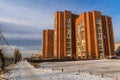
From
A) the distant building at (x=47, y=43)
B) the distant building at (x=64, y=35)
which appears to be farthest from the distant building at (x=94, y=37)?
the distant building at (x=47, y=43)

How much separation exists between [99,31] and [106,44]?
824cm

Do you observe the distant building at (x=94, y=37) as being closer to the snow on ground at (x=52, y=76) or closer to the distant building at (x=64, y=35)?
the distant building at (x=64, y=35)

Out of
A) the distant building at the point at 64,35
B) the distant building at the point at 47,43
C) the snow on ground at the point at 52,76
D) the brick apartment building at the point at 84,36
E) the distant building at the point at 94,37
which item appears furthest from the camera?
the distant building at the point at 47,43

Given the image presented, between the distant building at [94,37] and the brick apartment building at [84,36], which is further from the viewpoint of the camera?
the brick apartment building at [84,36]

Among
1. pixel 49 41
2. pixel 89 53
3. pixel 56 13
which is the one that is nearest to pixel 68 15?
pixel 56 13

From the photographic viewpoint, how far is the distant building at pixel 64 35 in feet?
272

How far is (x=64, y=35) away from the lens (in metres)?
84.9

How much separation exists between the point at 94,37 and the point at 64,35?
1763 cm

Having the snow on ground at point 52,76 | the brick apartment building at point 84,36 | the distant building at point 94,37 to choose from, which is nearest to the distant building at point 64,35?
the brick apartment building at point 84,36

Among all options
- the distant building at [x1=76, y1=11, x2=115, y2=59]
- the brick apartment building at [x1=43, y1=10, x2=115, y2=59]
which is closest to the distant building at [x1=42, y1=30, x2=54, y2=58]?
the brick apartment building at [x1=43, y1=10, x2=115, y2=59]

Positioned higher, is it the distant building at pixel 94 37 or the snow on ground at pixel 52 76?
the distant building at pixel 94 37

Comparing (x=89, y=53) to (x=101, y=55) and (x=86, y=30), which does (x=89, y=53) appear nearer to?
(x=101, y=55)

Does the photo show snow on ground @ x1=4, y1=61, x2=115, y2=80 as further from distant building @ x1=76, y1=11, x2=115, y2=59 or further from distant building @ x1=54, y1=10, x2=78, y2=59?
distant building @ x1=54, y1=10, x2=78, y2=59

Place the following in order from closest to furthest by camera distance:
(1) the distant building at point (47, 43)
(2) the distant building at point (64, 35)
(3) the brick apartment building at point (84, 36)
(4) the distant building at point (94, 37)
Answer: (4) the distant building at point (94, 37)
(3) the brick apartment building at point (84, 36)
(2) the distant building at point (64, 35)
(1) the distant building at point (47, 43)
